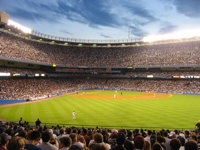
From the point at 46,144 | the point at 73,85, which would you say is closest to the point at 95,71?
the point at 73,85

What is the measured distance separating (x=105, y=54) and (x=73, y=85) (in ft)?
88.8

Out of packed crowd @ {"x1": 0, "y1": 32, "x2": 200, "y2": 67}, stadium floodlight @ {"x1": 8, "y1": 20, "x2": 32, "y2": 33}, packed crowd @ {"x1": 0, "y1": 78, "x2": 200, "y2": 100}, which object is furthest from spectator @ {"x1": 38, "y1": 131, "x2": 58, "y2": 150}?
stadium floodlight @ {"x1": 8, "y1": 20, "x2": 32, "y2": 33}

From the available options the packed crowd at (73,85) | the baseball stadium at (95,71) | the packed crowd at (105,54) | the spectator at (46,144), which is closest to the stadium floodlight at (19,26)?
the baseball stadium at (95,71)

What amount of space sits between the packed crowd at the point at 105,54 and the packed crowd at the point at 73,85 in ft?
25.4

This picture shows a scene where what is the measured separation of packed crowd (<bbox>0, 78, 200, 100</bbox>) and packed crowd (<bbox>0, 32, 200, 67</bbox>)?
7734 millimetres

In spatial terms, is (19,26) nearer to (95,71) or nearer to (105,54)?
(95,71)

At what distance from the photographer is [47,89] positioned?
72.2 meters

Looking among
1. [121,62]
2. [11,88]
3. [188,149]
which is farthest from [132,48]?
[188,149]

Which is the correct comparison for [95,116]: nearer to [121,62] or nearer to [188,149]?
[188,149]

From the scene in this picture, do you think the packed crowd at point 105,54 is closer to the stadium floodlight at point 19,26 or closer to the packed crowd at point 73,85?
the stadium floodlight at point 19,26

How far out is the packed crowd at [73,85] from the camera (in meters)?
56.4

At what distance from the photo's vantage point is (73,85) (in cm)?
9238

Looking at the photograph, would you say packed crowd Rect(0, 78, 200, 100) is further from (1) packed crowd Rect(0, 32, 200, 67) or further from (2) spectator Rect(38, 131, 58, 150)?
(2) spectator Rect(38, 131, 58, 150)

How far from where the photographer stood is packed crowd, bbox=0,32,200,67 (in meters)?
72.1
